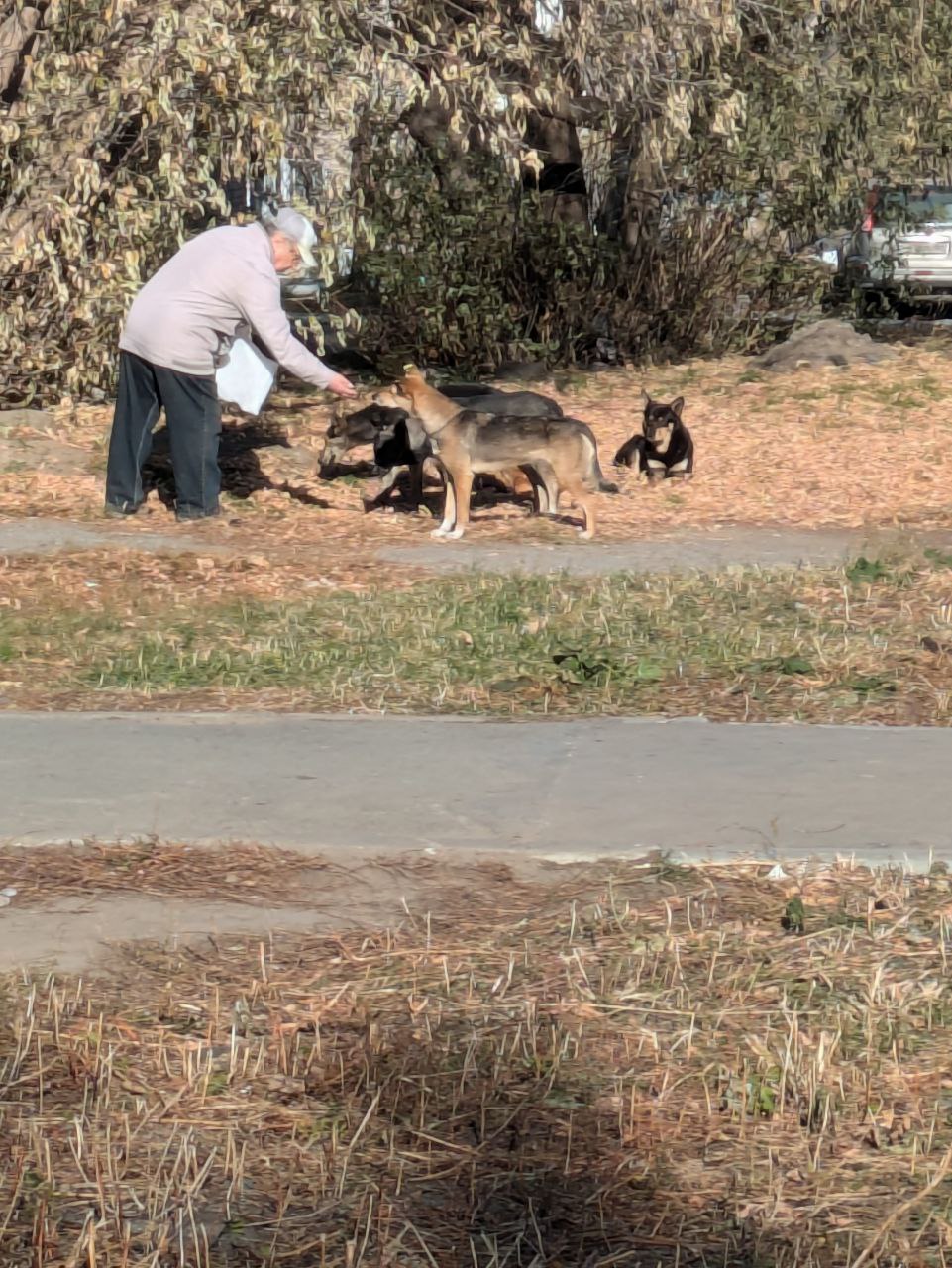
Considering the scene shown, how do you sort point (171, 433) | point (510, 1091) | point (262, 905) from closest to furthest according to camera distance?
point (510, 1091) < point (262, 905) < point (171, 433)

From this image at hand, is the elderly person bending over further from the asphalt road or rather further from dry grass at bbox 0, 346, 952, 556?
the asphalt road

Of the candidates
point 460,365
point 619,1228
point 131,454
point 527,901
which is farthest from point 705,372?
point 619,1228

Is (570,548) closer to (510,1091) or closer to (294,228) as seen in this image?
(294,228)

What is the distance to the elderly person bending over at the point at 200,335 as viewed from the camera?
10.7 m

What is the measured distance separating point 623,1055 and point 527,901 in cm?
95

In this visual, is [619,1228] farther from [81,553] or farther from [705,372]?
[705,372]

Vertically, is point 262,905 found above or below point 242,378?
below

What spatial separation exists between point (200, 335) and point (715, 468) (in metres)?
4.24

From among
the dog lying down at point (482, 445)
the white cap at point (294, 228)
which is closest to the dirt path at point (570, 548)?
the dog lying down at point (482, 445)

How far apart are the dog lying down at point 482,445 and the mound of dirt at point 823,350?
6.21 m

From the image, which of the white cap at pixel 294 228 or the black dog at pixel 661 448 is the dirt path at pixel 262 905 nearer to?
the white cap at pixel 294 228

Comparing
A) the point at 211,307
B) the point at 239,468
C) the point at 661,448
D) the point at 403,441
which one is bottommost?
the point at 239,468

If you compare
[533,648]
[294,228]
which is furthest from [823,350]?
[533,648]

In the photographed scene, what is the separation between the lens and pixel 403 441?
460 inches
